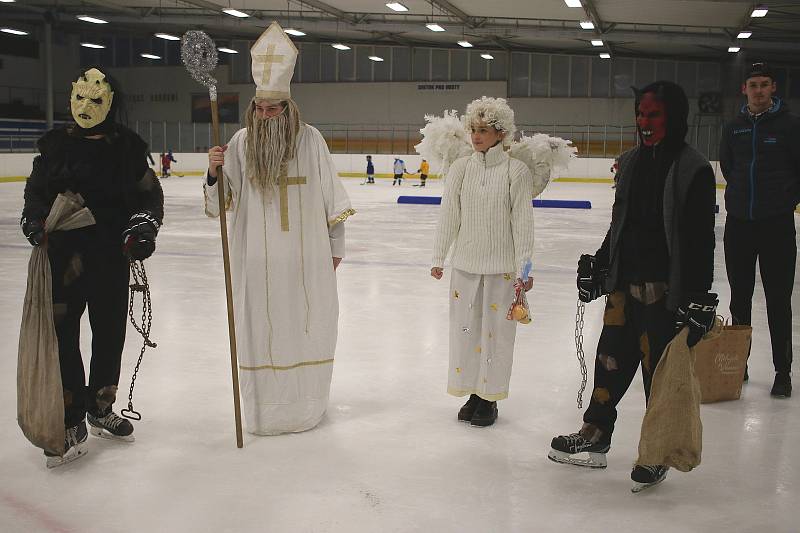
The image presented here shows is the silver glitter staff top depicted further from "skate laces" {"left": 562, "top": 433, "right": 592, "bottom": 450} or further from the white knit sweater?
"skate laces" {"left": 562, "top": 433, "right": 592, "bottom": 450}

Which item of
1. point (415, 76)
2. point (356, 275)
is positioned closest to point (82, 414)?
point (356, 275)

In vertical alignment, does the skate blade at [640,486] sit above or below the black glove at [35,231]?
below

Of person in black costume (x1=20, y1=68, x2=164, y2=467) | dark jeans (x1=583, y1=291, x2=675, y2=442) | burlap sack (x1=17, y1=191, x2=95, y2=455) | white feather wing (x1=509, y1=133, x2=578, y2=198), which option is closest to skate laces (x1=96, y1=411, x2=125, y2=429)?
person in black costume (x1=20, y1=68, x2=164, y2=467)

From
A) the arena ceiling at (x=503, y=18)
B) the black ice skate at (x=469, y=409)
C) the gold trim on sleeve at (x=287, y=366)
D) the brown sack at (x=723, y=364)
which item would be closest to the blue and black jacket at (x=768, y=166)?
the brown sack at (x=723, y=364)

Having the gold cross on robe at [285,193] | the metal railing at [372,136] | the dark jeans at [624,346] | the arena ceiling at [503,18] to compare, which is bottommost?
the dark jeans at [624,346]

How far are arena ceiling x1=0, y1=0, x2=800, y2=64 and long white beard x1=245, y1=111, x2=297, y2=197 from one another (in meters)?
18.6

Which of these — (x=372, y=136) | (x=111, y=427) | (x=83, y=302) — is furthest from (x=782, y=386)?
(x=372, y=136)

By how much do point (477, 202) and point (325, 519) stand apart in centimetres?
160

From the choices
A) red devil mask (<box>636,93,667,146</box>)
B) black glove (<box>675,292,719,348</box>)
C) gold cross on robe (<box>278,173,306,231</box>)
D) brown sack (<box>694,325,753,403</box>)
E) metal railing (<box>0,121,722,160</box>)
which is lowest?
brown sack (<box>694,325,753,403</box>)

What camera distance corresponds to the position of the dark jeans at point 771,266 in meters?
4.46

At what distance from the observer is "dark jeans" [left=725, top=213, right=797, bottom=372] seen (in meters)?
4.46

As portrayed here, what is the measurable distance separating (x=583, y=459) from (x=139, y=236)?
194 cm

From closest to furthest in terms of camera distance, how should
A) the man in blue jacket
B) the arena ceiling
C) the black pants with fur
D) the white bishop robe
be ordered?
the black pants with fur < the white bishop robe < the man in blue jacket < the arena ceiling

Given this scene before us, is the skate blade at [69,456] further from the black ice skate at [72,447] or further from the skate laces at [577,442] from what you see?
the skate laces at [577,442]
